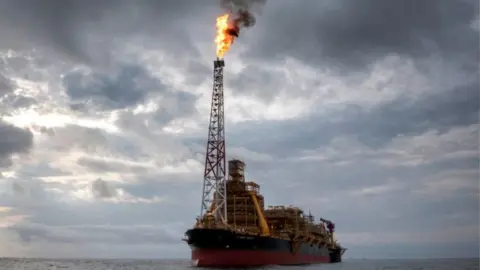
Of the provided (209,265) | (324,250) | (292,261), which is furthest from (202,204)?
(324,250)

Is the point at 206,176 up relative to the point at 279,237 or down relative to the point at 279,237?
up

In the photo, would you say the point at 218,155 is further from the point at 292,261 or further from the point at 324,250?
the point at 324,250

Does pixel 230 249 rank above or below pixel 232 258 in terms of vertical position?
above

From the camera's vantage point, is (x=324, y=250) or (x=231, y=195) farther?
(x=324, y=250)

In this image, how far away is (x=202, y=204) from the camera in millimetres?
80312

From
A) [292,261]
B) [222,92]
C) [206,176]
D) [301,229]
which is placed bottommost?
[292,261]

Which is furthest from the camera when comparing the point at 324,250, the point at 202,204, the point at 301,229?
the point at 324,250

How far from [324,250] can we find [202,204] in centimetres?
6841

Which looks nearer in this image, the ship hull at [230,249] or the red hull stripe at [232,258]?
the ship hull at [230,249]

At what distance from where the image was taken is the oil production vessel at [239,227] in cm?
7588

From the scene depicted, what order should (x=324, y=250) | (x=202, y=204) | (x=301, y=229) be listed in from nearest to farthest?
(x=202, y=204) → (x=301, y=229) → (x=324, y=250)

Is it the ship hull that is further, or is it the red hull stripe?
the red hull stripe

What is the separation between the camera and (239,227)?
3455 inches

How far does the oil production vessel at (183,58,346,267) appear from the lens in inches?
2987
